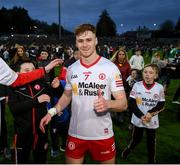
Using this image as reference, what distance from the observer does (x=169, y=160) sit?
6.42 metres

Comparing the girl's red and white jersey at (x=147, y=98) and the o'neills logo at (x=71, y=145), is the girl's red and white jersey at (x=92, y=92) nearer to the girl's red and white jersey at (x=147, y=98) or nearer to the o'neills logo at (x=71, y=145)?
the o'neills logo at (x=71, y=145)

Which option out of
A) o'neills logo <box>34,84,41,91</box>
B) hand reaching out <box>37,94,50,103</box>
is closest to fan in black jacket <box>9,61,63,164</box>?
o'neills logo <box>34,84,41,91</box>

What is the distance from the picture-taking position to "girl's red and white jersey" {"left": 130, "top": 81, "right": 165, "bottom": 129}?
18.9 ft

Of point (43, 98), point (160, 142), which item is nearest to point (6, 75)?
point (43, 98)

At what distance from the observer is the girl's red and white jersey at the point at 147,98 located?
5758 millimetres

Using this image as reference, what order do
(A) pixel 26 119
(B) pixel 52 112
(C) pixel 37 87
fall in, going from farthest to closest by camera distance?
(C) pixel 37 87 < (A) pixel 26 119 < (B) pixel 52 112

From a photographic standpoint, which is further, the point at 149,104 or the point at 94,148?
the point at 149,104

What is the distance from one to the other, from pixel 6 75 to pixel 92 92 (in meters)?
1.10

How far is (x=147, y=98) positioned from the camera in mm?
5855

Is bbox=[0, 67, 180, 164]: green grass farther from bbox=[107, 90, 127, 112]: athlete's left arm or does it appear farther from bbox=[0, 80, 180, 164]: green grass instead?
bbox=[107, 90, 127, 112]: athlete's left arm

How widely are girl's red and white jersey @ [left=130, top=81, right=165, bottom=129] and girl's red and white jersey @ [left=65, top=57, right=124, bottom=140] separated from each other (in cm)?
200

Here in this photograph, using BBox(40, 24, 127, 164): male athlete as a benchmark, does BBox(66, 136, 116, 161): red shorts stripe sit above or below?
below

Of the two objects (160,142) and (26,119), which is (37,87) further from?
(160,142)

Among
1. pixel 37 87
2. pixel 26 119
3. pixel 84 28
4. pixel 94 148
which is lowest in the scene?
pixel 94 148
